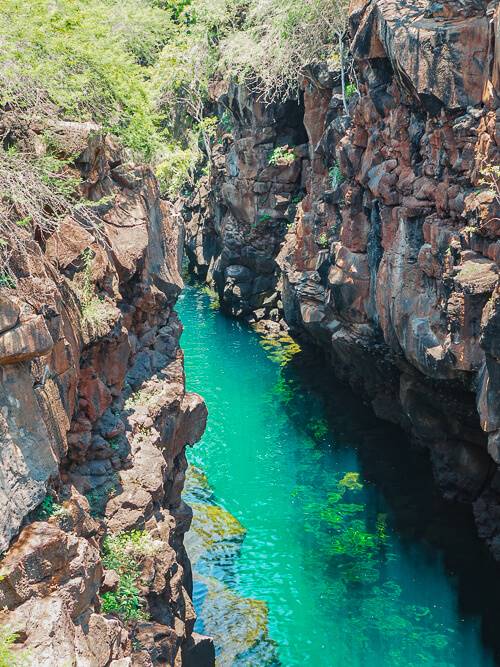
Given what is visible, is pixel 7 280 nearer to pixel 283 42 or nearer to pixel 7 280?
pixel 7 280

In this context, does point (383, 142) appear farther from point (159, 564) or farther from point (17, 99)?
point (159, 564)

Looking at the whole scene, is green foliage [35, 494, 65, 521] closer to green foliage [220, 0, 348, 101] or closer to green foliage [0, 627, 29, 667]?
green foliage [0, 627, 29, 667]

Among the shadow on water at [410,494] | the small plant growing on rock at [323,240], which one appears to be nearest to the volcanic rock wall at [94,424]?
the shadow on water at [410,494]

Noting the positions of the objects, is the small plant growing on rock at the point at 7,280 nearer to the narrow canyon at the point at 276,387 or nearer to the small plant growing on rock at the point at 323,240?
the narrow canyon at the point at 276,387

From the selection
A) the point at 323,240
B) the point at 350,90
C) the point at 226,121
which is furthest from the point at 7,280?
the point at 226,121

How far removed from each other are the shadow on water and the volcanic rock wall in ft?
19.6

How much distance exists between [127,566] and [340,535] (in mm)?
8638

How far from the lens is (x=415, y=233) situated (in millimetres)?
16594

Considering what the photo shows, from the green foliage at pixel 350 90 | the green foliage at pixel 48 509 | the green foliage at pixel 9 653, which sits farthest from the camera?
the green foliage at pixel 350 90

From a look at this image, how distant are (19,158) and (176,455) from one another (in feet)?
20.9

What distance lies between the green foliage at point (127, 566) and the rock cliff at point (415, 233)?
654 centimetres

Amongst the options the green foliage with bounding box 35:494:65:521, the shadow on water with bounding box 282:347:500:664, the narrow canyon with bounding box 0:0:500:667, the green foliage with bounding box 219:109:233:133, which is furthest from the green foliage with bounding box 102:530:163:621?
the green foliage with bounding box 219:109:233:133

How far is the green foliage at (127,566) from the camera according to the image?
32.2ft

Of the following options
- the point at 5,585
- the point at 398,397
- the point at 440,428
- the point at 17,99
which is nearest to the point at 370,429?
the point at 398,397
